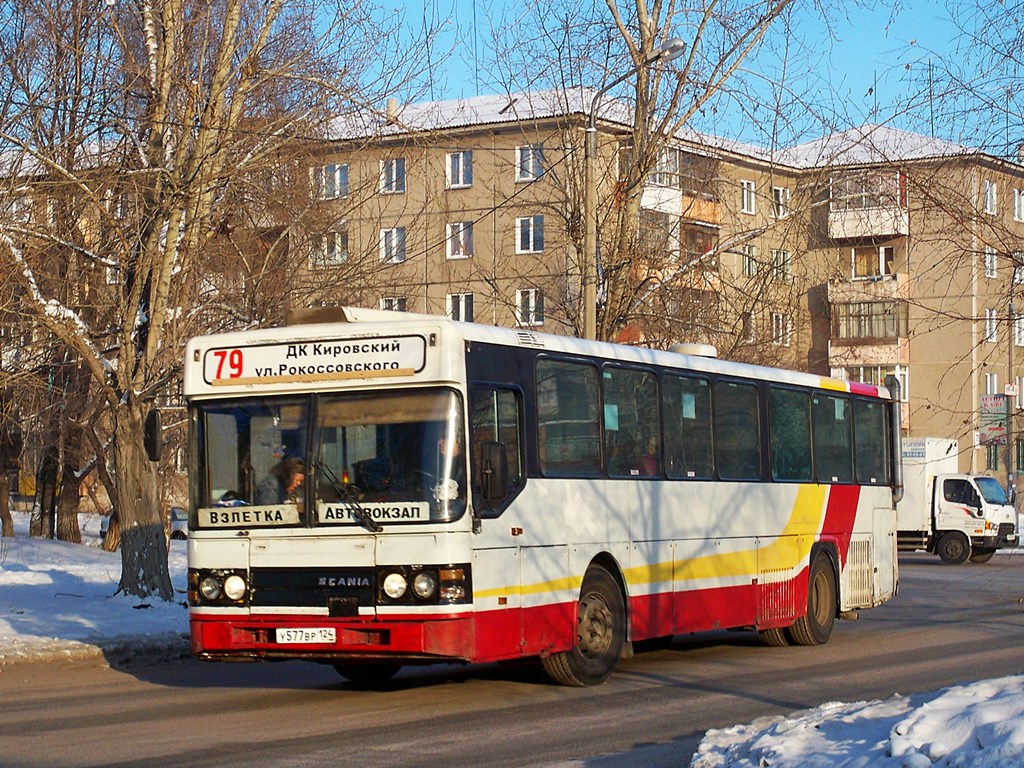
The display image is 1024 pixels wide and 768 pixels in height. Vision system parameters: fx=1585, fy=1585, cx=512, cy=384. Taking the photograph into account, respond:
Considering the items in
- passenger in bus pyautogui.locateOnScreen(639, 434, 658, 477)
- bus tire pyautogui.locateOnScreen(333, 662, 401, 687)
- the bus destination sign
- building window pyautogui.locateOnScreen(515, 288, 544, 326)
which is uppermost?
building window pyautogui.locateOnScreen(515, 288, 544, 326)

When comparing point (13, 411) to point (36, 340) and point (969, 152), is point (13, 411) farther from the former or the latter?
point (969, 152)

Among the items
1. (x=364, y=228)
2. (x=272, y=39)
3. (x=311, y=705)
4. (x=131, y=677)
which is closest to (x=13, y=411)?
(x=364, y=228)

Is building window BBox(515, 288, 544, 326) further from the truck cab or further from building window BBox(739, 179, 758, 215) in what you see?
the truck cab

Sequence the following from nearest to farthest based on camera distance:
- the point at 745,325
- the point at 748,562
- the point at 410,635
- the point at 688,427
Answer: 1. the point at 410,635
2. the point at 688,427
3. the point at 748,562
4. the point at 745,325

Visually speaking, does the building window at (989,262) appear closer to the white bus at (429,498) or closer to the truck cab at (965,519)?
the white bus at (429,498)

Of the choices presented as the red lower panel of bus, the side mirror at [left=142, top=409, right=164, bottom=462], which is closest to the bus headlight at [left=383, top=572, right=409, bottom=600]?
the red lower panel of bus

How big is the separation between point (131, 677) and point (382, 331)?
4938 mm

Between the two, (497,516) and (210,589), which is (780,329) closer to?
(497,516)

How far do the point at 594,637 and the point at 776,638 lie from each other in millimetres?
4738

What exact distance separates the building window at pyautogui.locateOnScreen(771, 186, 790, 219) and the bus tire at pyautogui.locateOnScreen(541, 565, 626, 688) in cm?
1391

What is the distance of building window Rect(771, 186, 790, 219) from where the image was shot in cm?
2678

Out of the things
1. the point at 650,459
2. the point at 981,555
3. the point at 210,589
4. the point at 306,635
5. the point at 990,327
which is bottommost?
the point at 981,555

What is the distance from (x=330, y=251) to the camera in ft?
77.0

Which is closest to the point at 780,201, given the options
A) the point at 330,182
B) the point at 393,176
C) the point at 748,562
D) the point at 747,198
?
the point at 747,198
